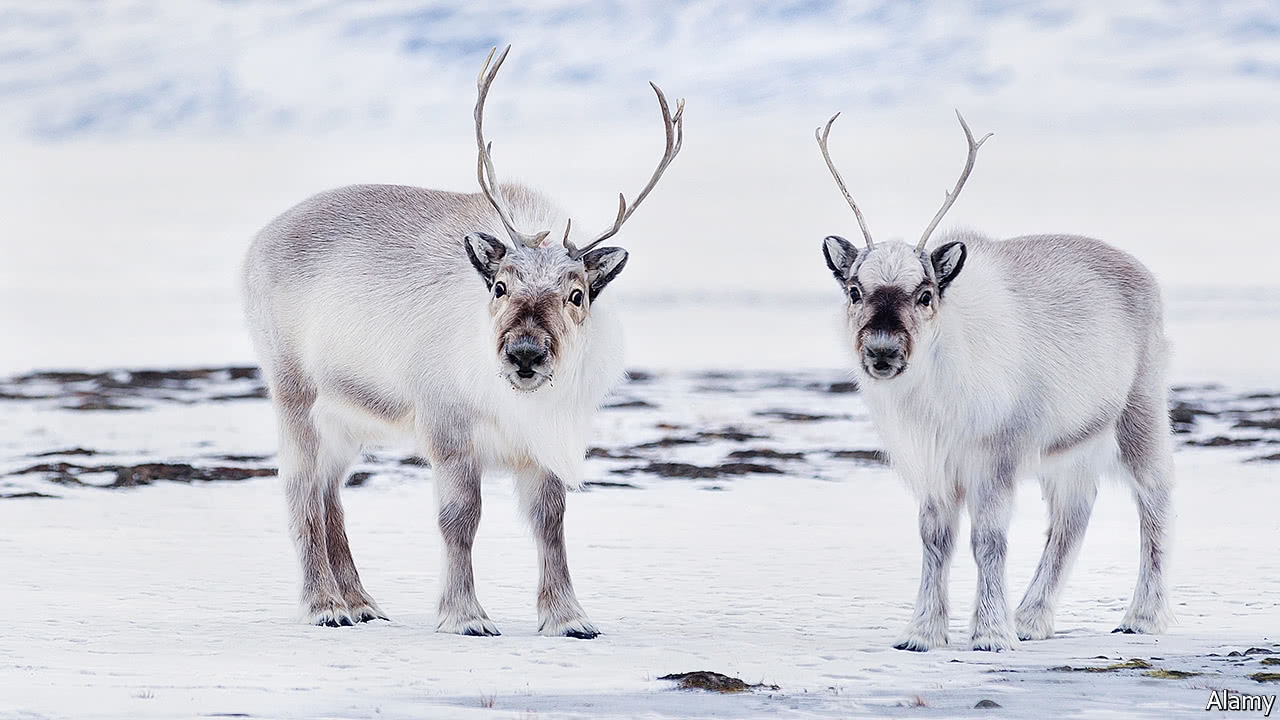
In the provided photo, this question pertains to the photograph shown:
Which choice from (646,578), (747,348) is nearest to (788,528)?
(646,578)

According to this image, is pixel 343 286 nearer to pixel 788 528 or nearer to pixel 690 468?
pixel 788 528

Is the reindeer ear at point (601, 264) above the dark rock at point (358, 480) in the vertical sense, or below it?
above

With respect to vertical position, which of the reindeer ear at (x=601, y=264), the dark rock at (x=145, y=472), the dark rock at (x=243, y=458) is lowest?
the dark rock at (x=243, y=458)

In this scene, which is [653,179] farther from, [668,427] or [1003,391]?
[668,427]

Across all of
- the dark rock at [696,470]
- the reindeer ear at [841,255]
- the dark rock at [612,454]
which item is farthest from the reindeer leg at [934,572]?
the dark rock at [612,454]

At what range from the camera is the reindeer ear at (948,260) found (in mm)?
8500

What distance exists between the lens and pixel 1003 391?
867 centimetres

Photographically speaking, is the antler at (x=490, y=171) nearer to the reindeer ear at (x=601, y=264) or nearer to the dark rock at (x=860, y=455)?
the reindeer ear at (x=601, y=264)

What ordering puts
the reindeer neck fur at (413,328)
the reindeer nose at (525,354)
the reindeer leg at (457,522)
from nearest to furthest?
the reindeer nose at (525,354) < the reindeer neck fur at (413,328) < the reindeer leg at (457,522)

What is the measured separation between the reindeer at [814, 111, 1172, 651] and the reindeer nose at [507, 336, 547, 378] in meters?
1.65

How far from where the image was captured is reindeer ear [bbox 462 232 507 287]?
28.2 ft

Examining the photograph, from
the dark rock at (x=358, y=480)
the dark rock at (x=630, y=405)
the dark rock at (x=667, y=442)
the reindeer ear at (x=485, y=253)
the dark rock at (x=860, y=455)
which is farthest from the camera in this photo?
the dark rock at (x=630, y=405)

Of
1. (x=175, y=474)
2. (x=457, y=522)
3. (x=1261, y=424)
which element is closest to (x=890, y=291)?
(x=457, y=522)

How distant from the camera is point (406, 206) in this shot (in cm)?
1007
